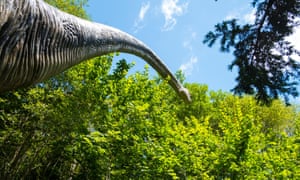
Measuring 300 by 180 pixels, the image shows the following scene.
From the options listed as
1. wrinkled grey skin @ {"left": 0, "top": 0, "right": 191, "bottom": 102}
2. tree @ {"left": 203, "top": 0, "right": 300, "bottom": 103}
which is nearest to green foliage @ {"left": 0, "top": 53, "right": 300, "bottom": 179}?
tree @ {"left": 203, "top": 0, "right": 300, "bottom": 103}

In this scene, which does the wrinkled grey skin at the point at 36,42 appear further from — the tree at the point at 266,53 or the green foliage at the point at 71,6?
the green foliage at the point at 71,6

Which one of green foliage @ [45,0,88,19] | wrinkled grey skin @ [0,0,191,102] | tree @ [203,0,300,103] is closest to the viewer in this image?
wrinkled grey skin @ [0,0,191,102]

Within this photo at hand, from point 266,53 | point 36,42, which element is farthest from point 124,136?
point 36,42

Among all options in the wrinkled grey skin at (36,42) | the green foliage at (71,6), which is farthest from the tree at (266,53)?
the green foliage at (71,6)

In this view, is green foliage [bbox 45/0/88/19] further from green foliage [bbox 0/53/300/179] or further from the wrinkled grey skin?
the wrinkled grey skin

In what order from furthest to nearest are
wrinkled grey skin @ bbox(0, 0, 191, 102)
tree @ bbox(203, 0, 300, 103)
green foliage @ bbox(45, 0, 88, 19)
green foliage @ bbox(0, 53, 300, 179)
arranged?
1. green foliage @ bbox(45, 0, 88, 19)
2. green foliage @ bbox(0, 53, 300, 179)
3. tree @ bbox(203, 0, 300, 103)
4. wrinkled grey skin @ bbox(0, 0, 191, 102)

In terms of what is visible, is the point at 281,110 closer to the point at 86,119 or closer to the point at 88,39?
the point at 86,119

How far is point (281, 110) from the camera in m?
20.9

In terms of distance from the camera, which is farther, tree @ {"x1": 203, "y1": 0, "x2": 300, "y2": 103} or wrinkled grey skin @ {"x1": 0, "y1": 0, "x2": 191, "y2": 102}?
tree @ {"x1": 203, "y1": 0, "x2": 300, "y2": 103}

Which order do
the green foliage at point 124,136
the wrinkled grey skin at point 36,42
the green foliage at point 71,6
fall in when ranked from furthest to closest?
the green foliage at point 71,6 < the green foliage at point 124,136 < the wrinkled grey skin at point 36,42

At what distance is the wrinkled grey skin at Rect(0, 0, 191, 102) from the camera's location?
1301 mm

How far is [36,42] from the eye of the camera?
142cm

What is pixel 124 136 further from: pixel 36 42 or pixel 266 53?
pixel 36 42

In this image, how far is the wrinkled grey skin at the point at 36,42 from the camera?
130cm
